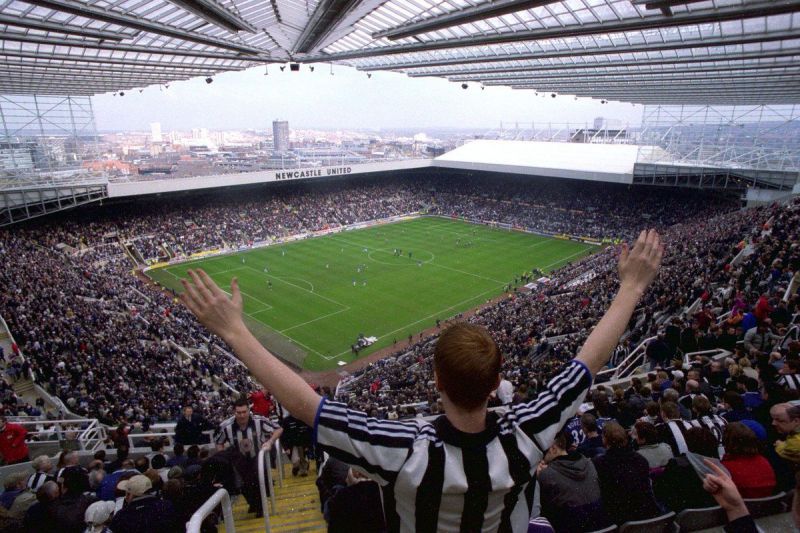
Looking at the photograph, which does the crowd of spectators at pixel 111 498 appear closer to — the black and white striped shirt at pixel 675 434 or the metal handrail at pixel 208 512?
the metal handrail at pixel 208 512

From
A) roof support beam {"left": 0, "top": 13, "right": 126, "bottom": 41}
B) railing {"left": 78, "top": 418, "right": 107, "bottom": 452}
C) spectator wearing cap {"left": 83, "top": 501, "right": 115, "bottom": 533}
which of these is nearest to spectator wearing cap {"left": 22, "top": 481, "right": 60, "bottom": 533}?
spectator wearing cap {"left": 83, "top": 501, "right": 115, "bottom": 533}

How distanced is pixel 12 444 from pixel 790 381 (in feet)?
34.1

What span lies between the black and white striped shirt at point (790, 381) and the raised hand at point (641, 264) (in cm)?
403

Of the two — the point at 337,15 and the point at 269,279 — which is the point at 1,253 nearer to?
the point at 269,279

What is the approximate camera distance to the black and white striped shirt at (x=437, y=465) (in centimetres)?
163

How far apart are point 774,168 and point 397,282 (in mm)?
27532

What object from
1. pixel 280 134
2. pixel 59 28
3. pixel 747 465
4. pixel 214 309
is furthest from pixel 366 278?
pixel 280 134

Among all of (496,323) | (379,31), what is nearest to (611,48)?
(379,31)

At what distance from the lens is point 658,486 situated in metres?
3.44

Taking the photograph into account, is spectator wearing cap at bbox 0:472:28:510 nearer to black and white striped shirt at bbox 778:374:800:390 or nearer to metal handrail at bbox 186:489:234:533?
metal handrail at bbox 186:489:234:533

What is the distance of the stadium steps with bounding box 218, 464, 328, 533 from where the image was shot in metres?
5.33

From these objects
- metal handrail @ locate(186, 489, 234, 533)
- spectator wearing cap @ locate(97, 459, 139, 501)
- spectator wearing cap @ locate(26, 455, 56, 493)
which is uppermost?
metal handrail @ locate(186, 489, 234, 533)

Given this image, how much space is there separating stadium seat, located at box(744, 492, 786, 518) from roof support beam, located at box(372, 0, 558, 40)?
1118 cm

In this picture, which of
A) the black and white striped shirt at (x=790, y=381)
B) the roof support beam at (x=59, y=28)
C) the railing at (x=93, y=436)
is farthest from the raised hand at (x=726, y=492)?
the roof support beam at (x=59, y=28)
